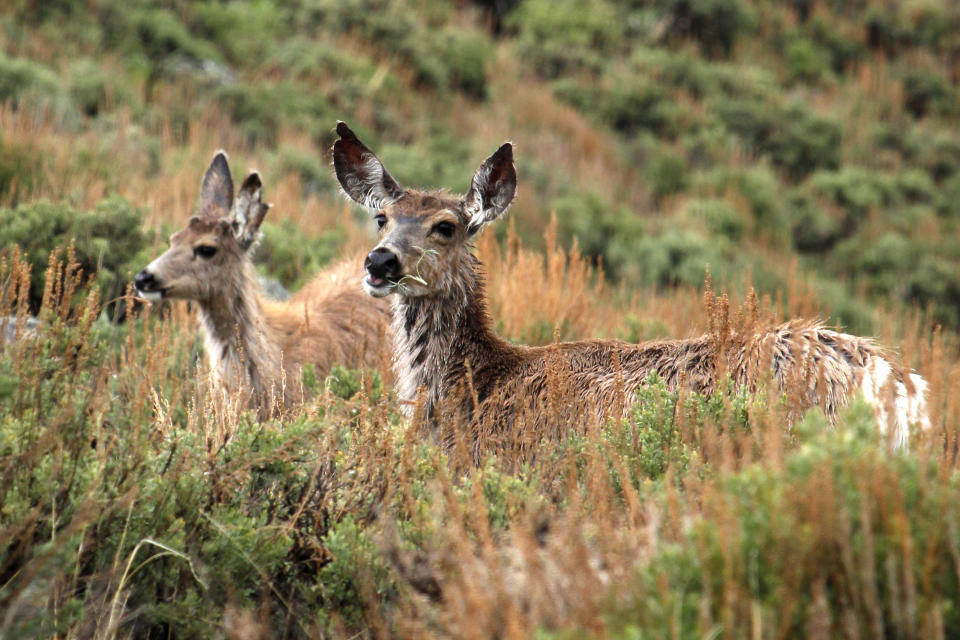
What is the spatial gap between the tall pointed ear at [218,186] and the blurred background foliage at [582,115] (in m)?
2.10

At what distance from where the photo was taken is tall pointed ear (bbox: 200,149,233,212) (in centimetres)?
833

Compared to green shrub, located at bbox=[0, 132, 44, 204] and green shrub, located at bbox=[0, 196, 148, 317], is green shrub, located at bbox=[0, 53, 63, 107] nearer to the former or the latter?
green shrub, located at bbox=[0, 132, 44, 204]

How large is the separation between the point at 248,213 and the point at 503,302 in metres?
2.20

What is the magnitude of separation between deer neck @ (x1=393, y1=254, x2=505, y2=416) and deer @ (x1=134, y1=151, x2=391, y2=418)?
0.86 metres

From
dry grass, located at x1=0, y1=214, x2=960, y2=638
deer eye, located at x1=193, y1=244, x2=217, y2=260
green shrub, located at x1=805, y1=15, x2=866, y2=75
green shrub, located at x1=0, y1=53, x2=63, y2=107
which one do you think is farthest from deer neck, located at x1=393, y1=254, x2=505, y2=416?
green shrub, located at x1=805, y1=15, x2=866, y2=75

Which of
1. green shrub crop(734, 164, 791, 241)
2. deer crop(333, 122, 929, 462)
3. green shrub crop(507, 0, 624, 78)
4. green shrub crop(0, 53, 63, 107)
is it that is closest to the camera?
deer crop(333, 122, 929, 462)

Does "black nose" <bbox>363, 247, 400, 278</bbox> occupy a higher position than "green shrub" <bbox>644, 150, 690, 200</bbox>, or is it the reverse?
"green shrub" <bbox>644, 150, 690, 200</bbox>

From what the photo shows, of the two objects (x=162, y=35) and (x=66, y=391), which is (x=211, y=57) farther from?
(x=66, y=391)

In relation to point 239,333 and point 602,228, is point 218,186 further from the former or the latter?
point 602,228

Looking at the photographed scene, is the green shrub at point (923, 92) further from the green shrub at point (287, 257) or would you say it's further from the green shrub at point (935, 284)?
the green shrub at point (287, 257)

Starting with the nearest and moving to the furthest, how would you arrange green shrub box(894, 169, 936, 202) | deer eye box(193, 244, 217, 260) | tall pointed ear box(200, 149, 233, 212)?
deer eye box(193, 244, 217, 260)
tall pointed ear box(200, 149, 233, 212)
green shrub box(894, 169, 936, 202)

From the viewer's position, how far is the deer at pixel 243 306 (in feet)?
25.0

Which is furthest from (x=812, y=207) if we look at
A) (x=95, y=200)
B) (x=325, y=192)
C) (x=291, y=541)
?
(x=291, y=541)

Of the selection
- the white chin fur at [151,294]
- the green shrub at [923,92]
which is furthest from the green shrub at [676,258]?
the green shrub at [923,92]
